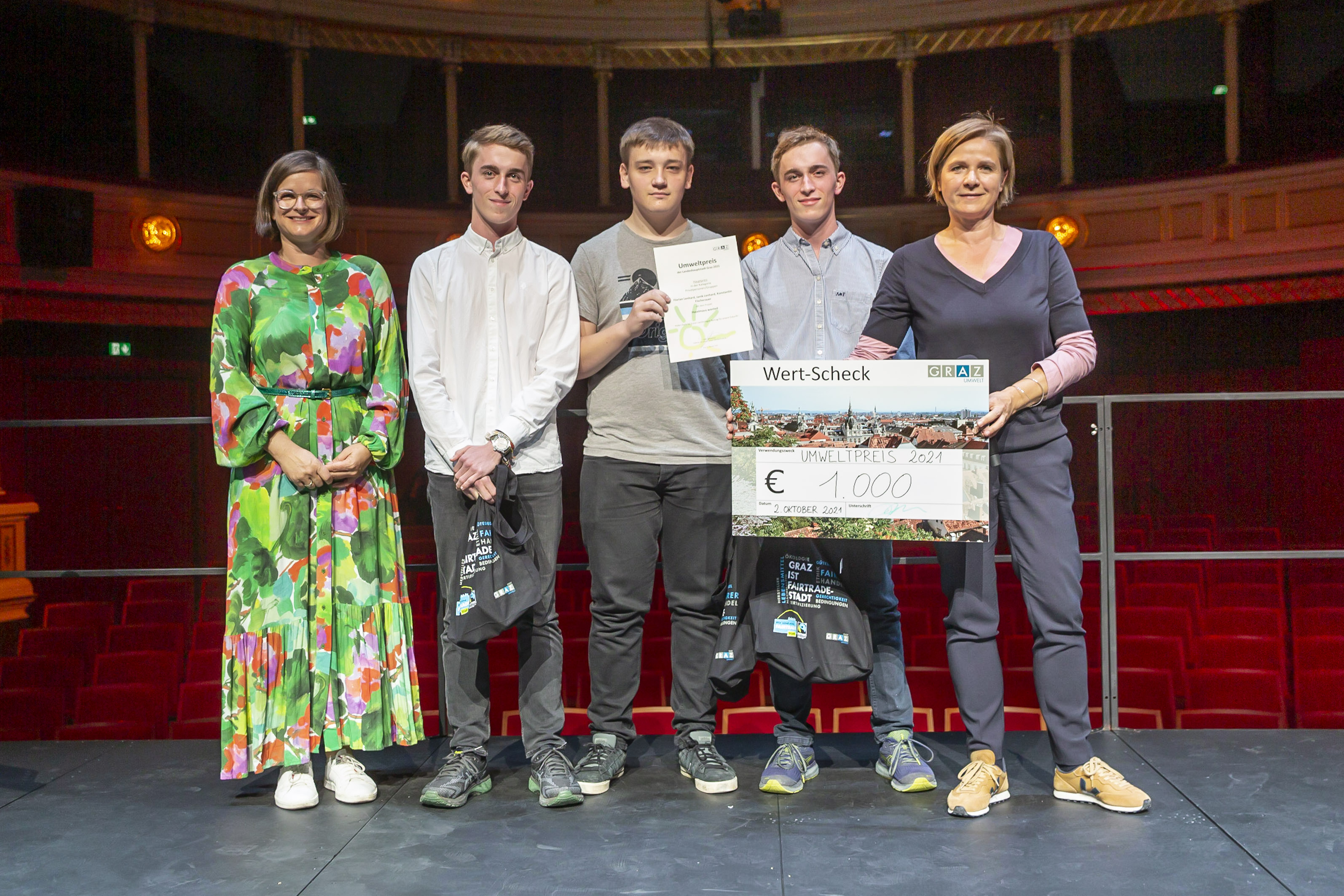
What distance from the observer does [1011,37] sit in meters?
11.9

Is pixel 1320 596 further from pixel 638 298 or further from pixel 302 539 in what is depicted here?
pixel 302 539

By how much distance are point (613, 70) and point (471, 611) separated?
11566mm

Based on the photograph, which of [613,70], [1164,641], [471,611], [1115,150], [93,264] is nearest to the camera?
[471,611]

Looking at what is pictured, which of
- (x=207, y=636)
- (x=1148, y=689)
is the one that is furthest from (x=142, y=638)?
(x=1148, y=689)

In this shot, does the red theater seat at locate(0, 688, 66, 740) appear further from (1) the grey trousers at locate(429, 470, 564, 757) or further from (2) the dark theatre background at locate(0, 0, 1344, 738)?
(2) the dark theatre background at locate(0, 0, 1344, 738)

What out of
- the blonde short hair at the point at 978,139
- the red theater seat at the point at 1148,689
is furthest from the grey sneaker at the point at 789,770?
the red theater seat at the point at 1148,689

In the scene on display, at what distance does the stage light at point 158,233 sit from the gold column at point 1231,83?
34.8 ft

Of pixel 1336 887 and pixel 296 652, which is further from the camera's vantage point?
pixel 296 652

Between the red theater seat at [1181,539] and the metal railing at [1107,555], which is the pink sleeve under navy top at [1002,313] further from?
the red theater seat at [1181,539]

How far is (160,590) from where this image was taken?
7555mm

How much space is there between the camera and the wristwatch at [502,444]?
235 centimetres

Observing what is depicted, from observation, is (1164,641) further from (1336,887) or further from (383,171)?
(383,171)

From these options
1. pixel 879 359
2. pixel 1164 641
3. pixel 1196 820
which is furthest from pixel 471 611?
→ pixel 1164 641

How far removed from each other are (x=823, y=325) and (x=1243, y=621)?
4078mm
